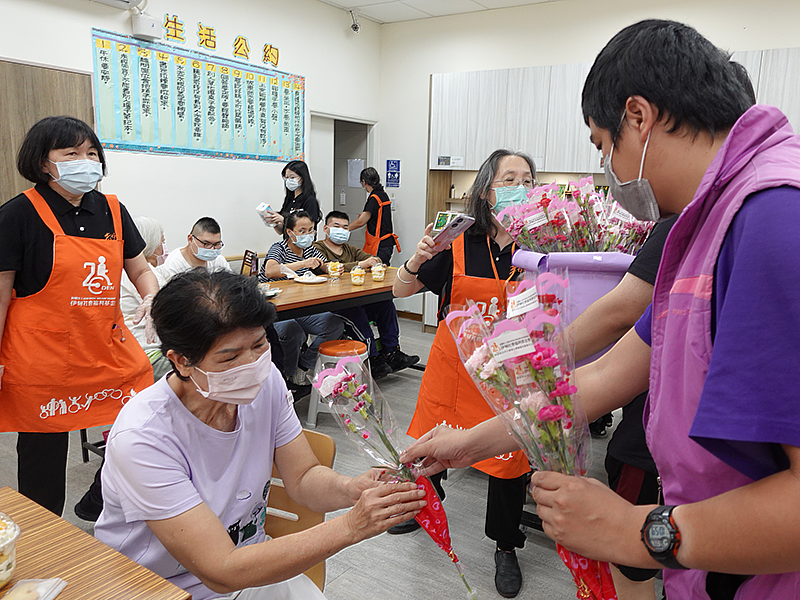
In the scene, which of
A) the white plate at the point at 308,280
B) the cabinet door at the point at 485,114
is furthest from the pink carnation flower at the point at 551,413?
the cabinet door at the point at 485,114

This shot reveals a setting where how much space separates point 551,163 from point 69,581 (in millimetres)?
5463

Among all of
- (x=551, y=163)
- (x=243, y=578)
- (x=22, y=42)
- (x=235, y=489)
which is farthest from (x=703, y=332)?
(x=551, y=163)

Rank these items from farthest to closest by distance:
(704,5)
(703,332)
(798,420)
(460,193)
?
(460,193), (704,5), (703,332), (798,420)

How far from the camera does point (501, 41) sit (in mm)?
6109

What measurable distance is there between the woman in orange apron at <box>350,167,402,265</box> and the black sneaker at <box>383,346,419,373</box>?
5.91ft

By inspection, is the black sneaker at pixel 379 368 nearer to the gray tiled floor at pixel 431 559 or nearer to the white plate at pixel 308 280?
the white plate at pixel 308 280

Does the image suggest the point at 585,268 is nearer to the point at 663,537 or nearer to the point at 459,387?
the point at 459,387

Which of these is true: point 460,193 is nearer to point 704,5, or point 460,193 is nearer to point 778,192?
point 704,5

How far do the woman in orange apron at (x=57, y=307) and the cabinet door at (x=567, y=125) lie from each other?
4.41 metres

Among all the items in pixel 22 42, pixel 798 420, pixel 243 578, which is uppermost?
pixel 22 42

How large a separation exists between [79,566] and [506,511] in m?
1.65

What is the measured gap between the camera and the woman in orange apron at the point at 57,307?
214cm

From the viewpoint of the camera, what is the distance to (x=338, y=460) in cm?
330

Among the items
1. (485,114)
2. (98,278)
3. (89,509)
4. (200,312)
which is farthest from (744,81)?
(485,114)
